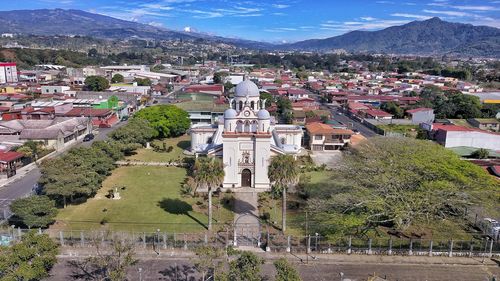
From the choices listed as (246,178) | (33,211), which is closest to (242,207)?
(246,178)

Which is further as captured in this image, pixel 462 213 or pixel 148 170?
pixel 148 170

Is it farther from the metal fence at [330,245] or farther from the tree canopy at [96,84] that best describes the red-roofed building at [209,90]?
the metal fence at [330,245]

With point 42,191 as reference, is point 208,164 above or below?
above

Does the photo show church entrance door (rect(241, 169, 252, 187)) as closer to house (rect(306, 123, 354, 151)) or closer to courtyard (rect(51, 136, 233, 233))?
courtyard (rect(51, 136, 233, 233))

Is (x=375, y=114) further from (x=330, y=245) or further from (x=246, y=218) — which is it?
(x=330, y=245)

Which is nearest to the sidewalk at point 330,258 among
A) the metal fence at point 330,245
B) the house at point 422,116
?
the metal fence at point 330,245

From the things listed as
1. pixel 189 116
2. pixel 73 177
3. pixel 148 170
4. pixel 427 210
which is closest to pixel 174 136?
pixel 189 116

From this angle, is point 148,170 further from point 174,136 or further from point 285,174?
point 285,174
